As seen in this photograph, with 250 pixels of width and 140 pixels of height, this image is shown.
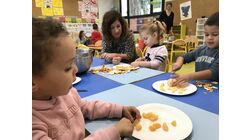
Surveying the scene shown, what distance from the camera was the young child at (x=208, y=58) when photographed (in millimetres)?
1044

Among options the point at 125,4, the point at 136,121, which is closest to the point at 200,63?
the point at 136,121

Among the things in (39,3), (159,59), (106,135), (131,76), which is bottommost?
(106,135)

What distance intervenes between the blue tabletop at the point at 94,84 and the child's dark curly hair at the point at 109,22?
0.80m

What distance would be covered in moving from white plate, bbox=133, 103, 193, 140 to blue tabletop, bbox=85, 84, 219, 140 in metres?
0.03

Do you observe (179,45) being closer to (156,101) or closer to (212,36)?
(212,36)

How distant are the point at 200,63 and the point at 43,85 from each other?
1159 millimetres

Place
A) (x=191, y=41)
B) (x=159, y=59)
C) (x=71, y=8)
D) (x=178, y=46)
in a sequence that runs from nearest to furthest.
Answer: (x=159, y=59) → (x=191, y=41) → (x=178, y=46) → (x=71, y=8)

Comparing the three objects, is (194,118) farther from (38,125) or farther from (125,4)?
(125,4)

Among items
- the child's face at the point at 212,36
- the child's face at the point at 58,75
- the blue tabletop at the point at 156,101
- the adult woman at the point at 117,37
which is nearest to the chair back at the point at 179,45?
the adult woman at the point at 117,37

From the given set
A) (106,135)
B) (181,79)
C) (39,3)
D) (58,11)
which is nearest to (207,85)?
(181,79)

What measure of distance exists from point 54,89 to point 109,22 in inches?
55.4

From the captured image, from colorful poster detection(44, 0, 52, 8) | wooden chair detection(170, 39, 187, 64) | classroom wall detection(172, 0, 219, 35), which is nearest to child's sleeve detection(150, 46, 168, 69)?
wooden chair detection(170, 39, 187, 64)

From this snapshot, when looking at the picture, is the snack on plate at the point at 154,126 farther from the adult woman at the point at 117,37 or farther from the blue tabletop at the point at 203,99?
the adult woman at the point at 117,37

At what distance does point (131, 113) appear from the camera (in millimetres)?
691
